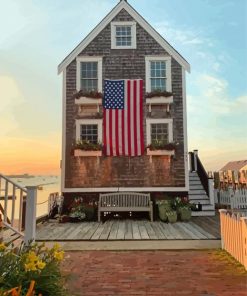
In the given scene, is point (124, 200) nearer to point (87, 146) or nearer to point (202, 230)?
point (87, 146)

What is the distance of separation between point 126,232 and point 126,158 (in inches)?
206

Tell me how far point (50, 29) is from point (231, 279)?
633 centimetres

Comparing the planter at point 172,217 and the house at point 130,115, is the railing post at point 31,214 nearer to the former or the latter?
the planter at point 172,217

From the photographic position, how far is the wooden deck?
8897 millimetres

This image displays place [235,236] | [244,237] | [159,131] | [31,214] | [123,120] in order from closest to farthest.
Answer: [244,237] → [31,214] → [235,236] → [123,120] → [159,131]

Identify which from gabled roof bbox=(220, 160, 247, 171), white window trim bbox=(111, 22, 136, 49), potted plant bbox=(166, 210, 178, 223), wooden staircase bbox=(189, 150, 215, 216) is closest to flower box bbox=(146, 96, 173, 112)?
white window trim bbox=(111, 22, 136, 49)

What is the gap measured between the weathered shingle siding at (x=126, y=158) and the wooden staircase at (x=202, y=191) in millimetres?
1704

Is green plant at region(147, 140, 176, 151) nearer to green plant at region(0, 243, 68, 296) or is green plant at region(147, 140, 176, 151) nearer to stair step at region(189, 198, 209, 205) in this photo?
stair step at region(189, 198, 209, 205)

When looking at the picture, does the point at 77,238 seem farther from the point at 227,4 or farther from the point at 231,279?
the point at 227,4

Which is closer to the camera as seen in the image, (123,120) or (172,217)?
(172,217)

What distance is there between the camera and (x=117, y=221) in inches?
511

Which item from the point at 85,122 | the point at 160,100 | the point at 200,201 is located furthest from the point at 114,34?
the point at 200,201

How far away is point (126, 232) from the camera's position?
32.8ft

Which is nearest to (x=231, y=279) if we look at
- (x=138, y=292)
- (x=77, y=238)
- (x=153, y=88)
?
(x=138, y=292)
